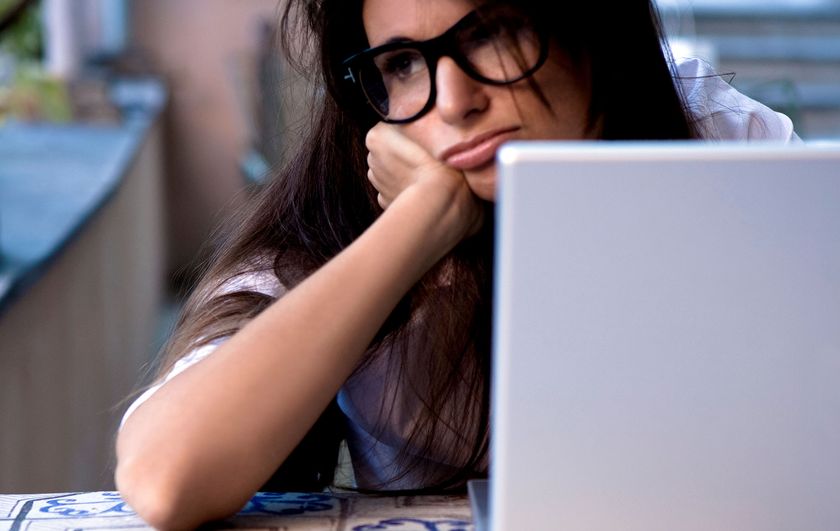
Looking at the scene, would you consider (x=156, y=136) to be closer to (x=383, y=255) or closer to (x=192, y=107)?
(x=192, y=107)

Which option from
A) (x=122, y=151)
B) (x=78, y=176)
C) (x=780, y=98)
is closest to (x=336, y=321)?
(x=780, y=98)

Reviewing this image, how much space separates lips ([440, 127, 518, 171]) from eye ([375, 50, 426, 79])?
9 cm

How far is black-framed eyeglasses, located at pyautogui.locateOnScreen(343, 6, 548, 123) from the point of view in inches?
35.1

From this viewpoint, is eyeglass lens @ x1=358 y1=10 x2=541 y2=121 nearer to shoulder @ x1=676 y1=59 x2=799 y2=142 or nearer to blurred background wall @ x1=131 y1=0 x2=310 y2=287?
shoulder @ x1=676 y1=59 x2=799 y2=142

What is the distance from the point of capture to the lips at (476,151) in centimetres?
89

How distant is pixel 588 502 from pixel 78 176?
236cm

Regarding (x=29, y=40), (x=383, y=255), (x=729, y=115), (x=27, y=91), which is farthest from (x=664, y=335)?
(x=29, y=40)

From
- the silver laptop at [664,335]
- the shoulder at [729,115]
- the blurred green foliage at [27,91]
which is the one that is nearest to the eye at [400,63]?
the shoulder at [729,115]

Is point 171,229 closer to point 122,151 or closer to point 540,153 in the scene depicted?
point 122,151

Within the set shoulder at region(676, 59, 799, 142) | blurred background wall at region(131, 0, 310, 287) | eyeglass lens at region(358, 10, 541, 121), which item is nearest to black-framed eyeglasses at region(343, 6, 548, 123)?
eyeglass lens at region(358, 10, 541, 121)

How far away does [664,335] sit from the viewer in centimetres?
54

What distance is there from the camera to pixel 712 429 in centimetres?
56

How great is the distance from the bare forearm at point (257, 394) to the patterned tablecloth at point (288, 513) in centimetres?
4

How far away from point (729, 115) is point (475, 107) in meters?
0.40
